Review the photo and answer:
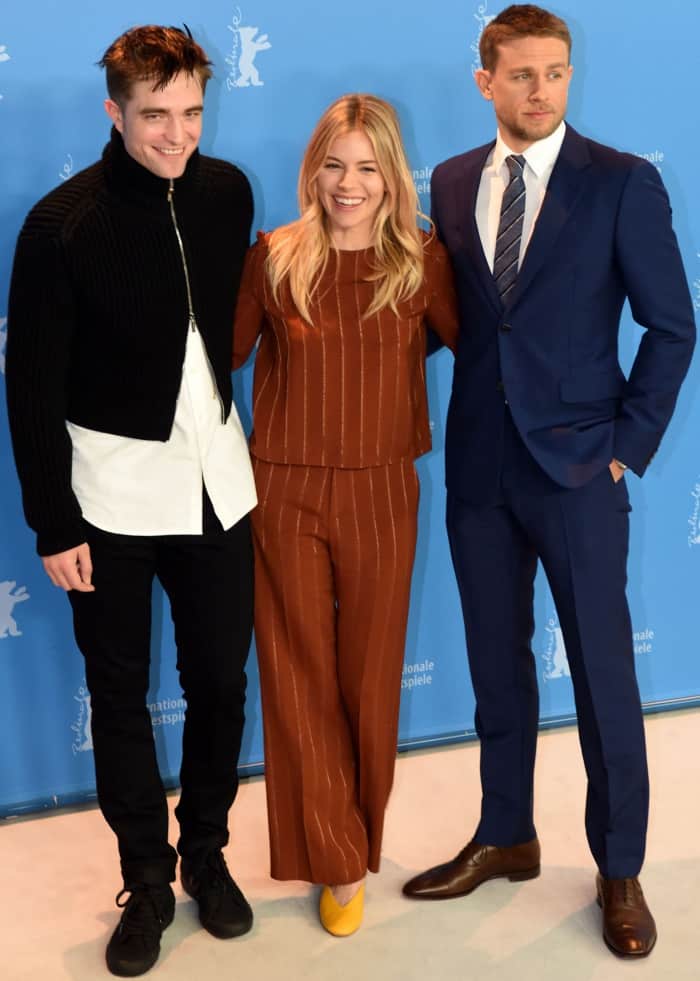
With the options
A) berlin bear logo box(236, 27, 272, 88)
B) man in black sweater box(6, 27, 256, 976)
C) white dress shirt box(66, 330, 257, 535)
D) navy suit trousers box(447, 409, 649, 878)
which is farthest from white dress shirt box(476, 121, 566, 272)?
berlin bear logo box(236, 27, 272, 88)

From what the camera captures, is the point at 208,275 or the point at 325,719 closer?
the point at 208,275

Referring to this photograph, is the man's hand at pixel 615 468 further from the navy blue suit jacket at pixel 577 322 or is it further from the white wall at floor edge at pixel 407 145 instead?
the white wall at floor edge at pixel 407 145

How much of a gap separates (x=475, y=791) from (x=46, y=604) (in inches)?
45.1

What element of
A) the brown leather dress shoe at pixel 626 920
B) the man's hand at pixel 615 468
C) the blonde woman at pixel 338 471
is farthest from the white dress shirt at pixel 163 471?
the brown leather dress shoe at pixel 626 920

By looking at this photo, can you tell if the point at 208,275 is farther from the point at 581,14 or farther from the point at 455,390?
the point at 581,14

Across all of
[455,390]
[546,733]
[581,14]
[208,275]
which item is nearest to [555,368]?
[455,390]

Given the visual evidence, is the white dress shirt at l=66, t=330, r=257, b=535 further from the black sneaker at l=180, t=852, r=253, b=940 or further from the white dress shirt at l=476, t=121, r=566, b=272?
the black sneaker at l=180, t=852, r=253, b=940

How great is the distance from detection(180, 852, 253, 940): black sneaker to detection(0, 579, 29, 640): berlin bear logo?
0.78 meters

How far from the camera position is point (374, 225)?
240cm

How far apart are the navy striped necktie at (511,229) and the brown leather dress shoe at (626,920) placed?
3.90ft

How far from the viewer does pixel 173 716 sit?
10.8 feet

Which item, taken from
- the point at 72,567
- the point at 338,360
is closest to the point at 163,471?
the point at 72,567

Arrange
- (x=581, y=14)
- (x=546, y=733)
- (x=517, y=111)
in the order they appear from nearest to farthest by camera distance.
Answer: (x=517, y=111), (x=581, y=14), (x=546, y=733)

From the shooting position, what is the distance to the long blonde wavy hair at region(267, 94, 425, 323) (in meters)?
2.32
